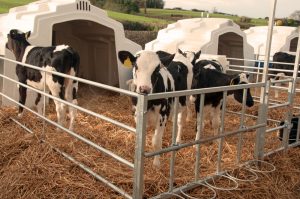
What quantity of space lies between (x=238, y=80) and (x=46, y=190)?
3.61m

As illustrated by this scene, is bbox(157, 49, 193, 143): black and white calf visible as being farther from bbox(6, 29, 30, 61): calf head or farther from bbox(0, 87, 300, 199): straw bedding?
bbox(6, 29, 30, 61): calf head

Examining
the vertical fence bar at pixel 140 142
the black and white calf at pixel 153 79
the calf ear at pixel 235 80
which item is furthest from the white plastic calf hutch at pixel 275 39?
the vertical fence bar at pixel 140 142

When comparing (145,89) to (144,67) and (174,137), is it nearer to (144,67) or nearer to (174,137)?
(144,67)

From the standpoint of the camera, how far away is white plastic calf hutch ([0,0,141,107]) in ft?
27.9

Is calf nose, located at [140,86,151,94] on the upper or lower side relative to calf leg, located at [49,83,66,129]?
upper

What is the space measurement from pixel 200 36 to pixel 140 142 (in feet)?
29.6

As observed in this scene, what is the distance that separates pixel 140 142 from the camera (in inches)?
123

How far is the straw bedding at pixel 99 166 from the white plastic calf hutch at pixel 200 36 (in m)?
5.23

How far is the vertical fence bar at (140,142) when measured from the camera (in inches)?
121

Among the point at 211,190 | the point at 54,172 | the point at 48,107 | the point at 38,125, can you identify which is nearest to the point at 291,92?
the point at 211,190

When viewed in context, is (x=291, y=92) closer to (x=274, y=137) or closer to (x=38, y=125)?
(x=274, y=137)

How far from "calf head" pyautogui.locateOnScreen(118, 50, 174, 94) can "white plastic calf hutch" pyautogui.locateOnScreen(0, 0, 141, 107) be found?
14.3 feet

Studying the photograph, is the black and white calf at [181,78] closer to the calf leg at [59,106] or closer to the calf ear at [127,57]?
the calf ear at [127,57]

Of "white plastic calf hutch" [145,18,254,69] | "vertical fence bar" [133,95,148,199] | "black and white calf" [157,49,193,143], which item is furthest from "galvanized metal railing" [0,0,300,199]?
"white plastic calf hutch" [145,18,254,69]
